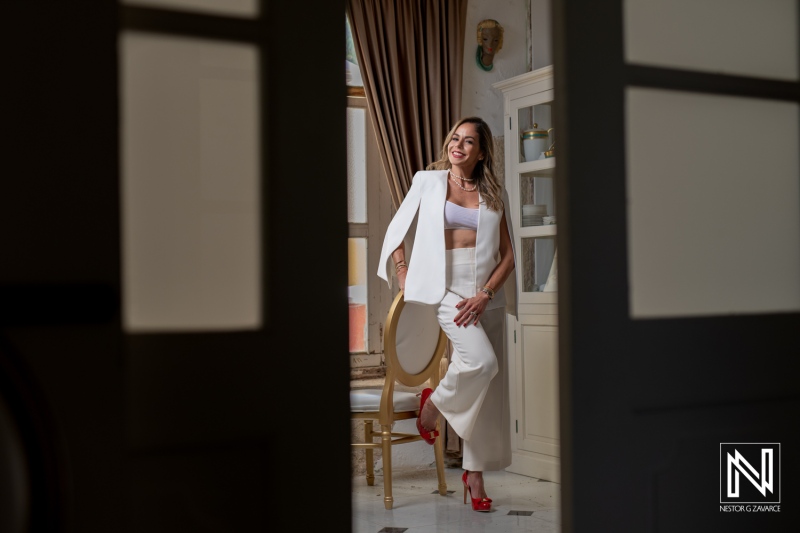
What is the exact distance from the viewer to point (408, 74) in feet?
15.3

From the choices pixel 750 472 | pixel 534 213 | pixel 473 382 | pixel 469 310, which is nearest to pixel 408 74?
pixel 534 213

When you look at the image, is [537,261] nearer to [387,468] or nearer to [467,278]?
[467,278]

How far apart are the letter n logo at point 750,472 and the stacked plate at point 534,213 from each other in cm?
283

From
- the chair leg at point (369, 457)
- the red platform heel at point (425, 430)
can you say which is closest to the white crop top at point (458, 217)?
the red platform heel at point (425, 430)

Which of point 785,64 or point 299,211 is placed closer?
point 299,211

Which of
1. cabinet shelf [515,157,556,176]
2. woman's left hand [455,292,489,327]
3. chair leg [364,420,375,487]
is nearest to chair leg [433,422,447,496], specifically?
chair leg [364,420,375,487]

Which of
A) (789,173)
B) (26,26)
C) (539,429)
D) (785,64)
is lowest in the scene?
(539,429)

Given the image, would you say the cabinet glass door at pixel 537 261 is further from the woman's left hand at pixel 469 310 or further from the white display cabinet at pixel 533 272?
the woman's left hand at pixel 469 310

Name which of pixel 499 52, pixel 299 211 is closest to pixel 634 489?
pixel 299 211

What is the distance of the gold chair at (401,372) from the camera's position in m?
3.85

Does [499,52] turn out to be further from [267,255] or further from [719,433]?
[267,255]

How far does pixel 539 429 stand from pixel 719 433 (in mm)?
2702

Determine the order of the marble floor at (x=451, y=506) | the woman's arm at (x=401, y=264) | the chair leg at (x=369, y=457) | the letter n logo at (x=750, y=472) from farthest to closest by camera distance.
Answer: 1. the chair leg at (x=369, y=457)
2. the woman's arm at (x=401, y=264)
3. the marble floor at (x=451, y=506)
4. the letter n logo at (x=750, y=472)

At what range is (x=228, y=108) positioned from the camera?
52.5 inches
